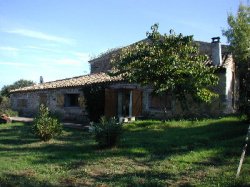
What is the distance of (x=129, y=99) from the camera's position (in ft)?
70.9

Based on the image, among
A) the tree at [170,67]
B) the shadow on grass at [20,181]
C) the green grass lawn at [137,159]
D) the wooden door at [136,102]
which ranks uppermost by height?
the tree at [170,67]

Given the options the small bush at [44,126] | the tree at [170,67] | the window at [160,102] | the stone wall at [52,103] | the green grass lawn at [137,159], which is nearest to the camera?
the green grass lawn at [137,159]

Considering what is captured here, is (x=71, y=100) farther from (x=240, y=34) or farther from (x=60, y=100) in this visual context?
(x=240, y=34)

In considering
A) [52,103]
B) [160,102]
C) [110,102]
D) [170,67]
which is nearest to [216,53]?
[160,102]

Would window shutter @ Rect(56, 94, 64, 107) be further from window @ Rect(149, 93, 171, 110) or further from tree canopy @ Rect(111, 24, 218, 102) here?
tree canopy @ Rect(111, 24, 218, 102)

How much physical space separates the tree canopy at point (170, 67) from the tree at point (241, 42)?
8360mm

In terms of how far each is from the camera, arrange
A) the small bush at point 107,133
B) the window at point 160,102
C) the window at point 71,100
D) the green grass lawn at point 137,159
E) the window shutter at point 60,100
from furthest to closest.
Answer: the window shutter at point 60,100
the window at point 71,100
the window at point 160,102
the small bush at point 107,133
the green grass lawn at point 137,159

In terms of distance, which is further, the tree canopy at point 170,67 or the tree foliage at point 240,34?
the tree foliage at point 240,34

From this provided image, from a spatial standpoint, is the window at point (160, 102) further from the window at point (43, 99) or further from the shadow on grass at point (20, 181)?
the window at point (43, 99)

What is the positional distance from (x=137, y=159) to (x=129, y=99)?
11457 mm

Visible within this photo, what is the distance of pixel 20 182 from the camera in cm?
816

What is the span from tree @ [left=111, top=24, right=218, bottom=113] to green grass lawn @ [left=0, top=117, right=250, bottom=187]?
1.86 m

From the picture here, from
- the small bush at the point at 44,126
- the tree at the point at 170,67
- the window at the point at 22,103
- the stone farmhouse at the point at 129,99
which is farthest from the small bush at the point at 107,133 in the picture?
the window at the point at 22,103

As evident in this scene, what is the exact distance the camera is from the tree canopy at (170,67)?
612 inches
